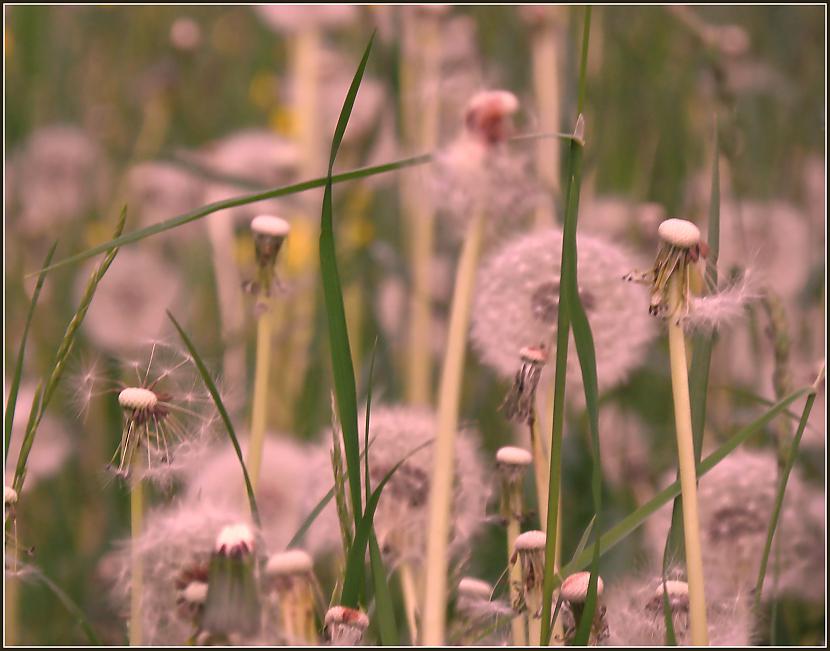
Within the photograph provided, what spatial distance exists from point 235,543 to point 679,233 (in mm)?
273

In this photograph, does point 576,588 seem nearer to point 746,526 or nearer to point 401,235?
point 746,526

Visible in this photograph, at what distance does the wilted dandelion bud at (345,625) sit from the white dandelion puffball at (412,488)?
243 millimetres

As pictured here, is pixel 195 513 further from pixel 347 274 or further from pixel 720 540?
pixel 347 274

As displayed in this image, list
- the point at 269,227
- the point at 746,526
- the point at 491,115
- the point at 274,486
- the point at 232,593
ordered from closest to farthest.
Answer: the point at 232,593 < the point at 269,227 < the point at 491,115 < the point at 746,526 < the point at 274,486

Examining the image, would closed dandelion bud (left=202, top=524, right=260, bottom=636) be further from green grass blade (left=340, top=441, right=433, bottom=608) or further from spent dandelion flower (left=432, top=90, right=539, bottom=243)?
spent dandelion flower (left=432, top=90, right=539, bottom=243)

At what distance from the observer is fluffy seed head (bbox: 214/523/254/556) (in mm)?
501

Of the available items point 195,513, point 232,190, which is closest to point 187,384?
point 195,513

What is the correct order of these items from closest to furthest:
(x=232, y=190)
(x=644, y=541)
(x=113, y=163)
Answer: (x=644, y=541)
(x=232, y=190)
(x=113, y=163)

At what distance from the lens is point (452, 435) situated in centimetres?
68

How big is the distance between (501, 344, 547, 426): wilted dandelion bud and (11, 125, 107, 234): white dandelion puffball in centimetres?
150

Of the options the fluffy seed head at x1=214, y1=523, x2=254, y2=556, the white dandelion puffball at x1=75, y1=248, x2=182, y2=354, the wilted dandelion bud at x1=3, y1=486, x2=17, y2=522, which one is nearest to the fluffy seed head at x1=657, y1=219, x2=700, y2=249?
the fluffy seed head at x1=214, y1=523, x2=254, y2=556

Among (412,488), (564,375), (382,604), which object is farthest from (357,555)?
(412,488)

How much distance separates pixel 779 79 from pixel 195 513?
5.28 feet

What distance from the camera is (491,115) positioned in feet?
2.71
